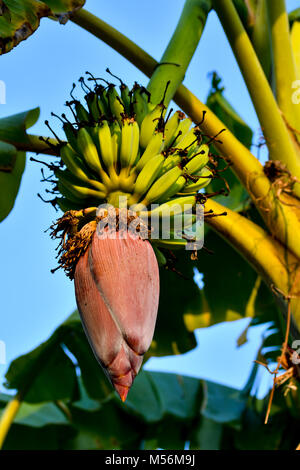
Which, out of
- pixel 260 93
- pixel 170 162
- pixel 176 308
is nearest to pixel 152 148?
pixel 170 162

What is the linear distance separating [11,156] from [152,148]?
1.49 feet

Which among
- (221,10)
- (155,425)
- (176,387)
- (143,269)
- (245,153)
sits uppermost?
(221,10)

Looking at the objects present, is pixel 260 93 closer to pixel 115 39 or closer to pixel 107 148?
pixel 115 39

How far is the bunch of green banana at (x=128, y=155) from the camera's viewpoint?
102cm

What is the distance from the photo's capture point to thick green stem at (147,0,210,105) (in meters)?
1.12

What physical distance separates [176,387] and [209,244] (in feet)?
3.18

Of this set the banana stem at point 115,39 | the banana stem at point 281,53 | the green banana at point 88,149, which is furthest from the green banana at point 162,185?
the banana stem at point 281,53

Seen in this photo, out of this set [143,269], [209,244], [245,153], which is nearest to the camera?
[143,269]

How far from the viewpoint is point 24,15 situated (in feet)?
3.41

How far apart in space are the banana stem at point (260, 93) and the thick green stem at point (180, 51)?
0.13 meters

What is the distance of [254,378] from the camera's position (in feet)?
8.46

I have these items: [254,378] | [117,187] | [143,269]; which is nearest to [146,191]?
[117,187]
